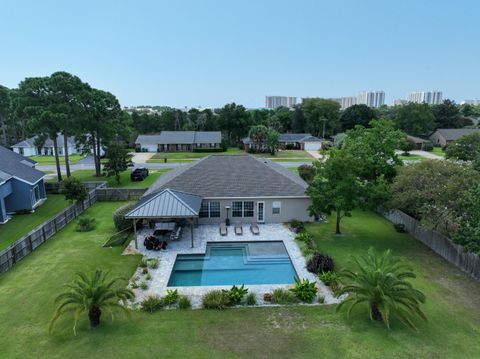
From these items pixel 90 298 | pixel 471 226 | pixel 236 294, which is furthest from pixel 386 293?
pixel 90 298

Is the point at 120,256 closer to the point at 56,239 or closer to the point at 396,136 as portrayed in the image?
the point at 56,239

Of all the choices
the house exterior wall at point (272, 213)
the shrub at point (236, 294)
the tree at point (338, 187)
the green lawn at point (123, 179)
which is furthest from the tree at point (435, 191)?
the green lawn at point (123, 179)

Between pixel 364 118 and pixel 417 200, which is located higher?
pixel 364 118

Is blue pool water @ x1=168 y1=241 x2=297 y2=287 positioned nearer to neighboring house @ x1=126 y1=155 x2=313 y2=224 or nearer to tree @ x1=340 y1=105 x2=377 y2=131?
neighboring house @ x1=126 y1=155 x2=313 y2=224

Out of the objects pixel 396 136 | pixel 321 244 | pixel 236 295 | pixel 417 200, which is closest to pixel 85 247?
pixel 236 295

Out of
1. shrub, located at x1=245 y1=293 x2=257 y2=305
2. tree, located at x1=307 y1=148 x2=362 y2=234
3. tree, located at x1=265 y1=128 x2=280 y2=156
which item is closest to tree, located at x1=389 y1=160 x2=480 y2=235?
tree, located at x1=307 y1=148 x2=362 y2=234

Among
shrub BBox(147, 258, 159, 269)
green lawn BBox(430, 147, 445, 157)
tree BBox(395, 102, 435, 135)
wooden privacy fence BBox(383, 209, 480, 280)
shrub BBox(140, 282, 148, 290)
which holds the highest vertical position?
tree BBox(395, 102, 435, 135)
